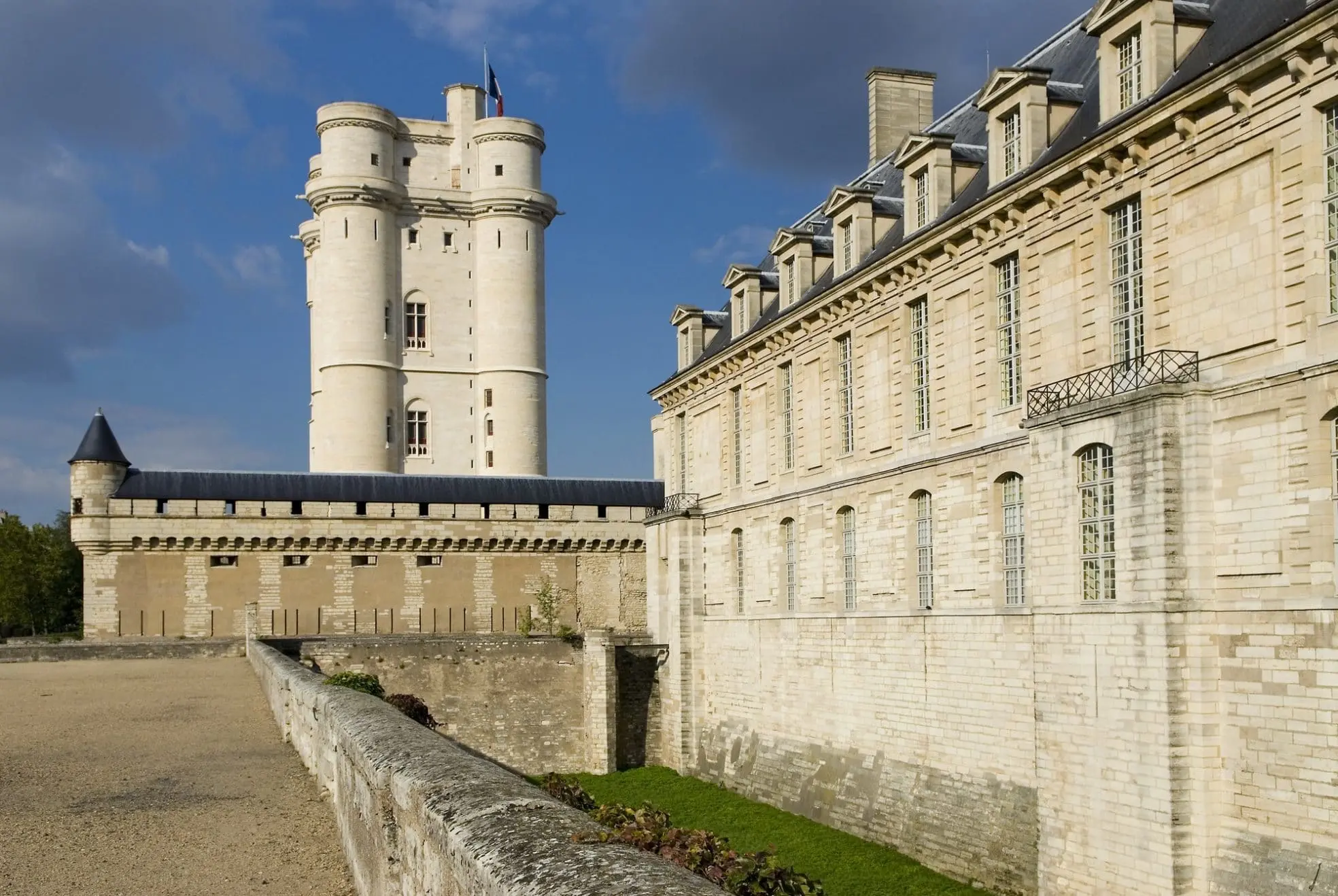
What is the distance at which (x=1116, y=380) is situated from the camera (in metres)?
14.5

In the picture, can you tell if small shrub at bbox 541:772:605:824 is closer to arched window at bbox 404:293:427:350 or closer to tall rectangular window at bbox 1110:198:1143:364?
tall rectangular window at bbox 1110:198:1143:364

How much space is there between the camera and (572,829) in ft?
16.1

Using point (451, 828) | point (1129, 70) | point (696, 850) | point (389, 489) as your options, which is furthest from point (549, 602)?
point (451, 828)

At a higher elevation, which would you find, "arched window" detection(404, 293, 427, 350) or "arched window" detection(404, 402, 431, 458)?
"arched window" detection(404, 293, 427, 350)

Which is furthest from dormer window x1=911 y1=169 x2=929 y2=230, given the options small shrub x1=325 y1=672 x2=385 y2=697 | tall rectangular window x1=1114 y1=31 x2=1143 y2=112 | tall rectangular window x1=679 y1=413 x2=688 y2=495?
tall rectangular window x1=679 y1=413 x2=688 y2=495

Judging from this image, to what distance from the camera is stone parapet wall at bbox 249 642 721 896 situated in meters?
4.27

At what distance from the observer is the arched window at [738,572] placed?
→ 26781 millimetres

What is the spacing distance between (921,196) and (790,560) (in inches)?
275

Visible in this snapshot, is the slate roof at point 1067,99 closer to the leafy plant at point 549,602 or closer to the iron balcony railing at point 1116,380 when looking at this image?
the iron balcony railing at point 1116,380

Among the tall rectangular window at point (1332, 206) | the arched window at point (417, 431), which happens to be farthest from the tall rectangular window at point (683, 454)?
the tall rectangular window at point (1332, 206)

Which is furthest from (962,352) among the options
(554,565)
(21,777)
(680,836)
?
(554,565)

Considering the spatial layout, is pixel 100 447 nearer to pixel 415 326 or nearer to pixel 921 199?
pixel 415 326

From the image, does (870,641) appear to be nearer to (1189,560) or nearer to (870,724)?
(870,724)

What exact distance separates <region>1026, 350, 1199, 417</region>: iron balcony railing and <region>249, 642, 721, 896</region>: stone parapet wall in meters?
8.12
